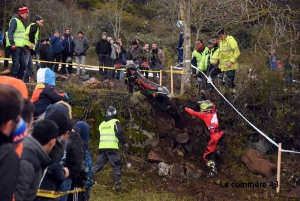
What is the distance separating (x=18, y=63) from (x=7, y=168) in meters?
8.00

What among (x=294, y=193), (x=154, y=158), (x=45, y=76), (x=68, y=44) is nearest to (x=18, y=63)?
(x=154, y=158)

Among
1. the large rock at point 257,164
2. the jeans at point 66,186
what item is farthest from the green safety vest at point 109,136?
the jeans at point 66,186

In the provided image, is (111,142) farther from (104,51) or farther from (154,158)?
(104,51)

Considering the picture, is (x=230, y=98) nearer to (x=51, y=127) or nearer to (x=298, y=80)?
(x=298, y=80)

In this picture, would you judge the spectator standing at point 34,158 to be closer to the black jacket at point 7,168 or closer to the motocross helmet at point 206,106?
the black jacket at point 7,168

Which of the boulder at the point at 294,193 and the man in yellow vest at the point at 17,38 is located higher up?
the man in yellow vest at the point at 17,38

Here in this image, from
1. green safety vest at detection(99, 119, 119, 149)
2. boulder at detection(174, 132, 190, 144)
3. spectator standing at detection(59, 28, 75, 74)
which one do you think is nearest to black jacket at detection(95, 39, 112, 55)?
spectator standing at detection(59, 28, 75, 74)

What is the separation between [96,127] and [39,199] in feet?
23.1

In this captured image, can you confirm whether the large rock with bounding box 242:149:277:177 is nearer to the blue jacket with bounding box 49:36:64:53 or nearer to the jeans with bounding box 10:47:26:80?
the jeans with bounding box 10:47:26:80

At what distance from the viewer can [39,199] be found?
508cm

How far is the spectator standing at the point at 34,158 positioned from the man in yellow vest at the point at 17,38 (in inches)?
264

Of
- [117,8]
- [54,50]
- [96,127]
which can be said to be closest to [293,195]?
[96,127]

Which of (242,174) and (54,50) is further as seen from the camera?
(54,50)

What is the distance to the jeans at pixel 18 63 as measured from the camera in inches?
432
